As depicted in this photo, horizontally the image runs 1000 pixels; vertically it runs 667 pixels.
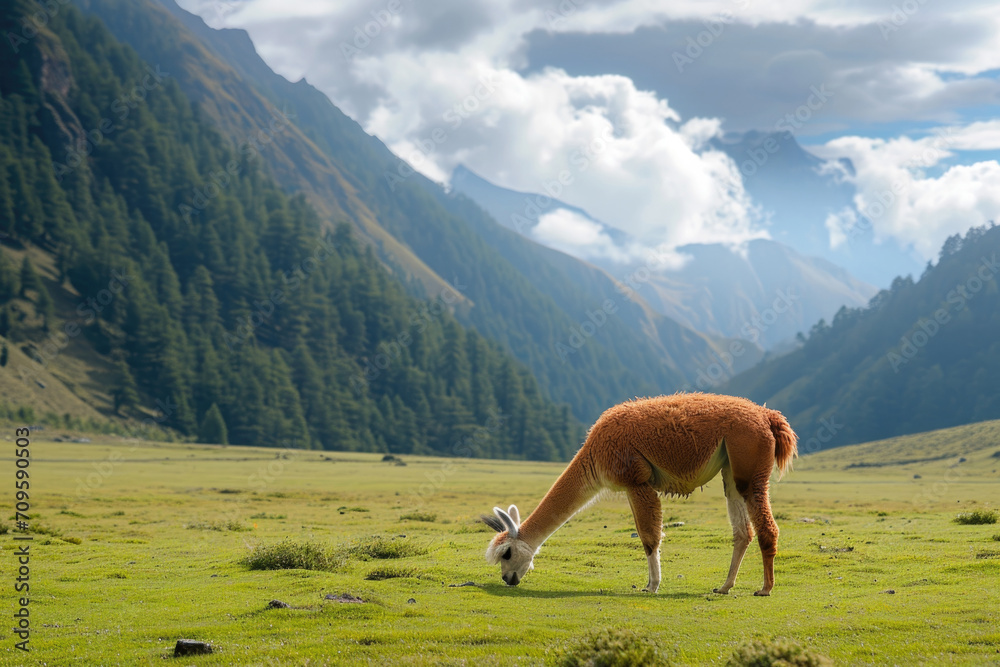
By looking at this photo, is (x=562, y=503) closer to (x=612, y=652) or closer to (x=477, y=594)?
(x=477, y=594)

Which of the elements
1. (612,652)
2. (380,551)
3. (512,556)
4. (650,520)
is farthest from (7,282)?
(612,652)

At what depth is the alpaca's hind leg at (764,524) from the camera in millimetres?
16922

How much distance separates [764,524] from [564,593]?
4896 millimetres

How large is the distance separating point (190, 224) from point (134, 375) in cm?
5503

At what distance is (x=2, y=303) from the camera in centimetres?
13362

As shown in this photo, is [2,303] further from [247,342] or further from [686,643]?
[686,643]

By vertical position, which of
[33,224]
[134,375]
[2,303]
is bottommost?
[134,375]

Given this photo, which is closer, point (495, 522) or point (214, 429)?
point (495, 522)

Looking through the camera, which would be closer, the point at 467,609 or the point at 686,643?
the point at 686,643

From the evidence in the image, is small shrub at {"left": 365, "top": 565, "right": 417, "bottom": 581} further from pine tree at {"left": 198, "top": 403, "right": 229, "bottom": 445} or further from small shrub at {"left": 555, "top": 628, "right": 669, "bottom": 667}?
pine tree at {"left": 198, "top": 403, "right": 229, "bottom": 445}

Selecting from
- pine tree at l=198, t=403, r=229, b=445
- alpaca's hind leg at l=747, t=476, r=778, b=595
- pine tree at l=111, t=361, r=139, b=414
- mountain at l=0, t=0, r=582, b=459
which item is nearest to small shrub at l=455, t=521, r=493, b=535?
alpaca's hind leg at l=747, t=476, r=778, b=595

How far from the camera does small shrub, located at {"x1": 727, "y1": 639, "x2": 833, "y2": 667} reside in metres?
11.1

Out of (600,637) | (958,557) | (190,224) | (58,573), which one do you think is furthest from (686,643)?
(190,224)

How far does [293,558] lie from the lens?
794 inches
